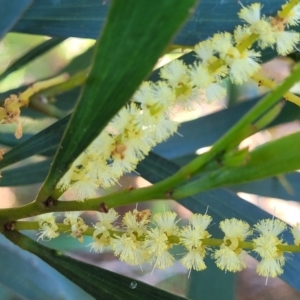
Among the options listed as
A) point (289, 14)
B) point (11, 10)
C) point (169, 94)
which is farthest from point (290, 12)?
point (11, 10)

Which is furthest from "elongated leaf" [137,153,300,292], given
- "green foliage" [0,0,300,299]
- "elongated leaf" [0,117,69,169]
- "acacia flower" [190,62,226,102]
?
"acacia flower" [190,62,226,102]

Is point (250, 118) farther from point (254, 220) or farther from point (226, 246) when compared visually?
point (254, 220)

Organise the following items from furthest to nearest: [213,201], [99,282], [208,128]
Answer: [208,128], [213,201], [99,282]

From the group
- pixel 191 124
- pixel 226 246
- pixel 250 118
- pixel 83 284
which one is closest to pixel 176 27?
pixel 250 118

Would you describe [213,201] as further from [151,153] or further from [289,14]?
[289,14]

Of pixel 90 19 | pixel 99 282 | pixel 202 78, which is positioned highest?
pixel 90 19

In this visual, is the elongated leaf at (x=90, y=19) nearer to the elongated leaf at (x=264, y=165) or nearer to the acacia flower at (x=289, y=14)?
the acacia flower at (x=289, y=14)

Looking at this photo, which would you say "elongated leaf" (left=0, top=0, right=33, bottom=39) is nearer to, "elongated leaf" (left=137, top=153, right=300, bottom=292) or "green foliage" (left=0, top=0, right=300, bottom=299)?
"green foliage" (left=0, top=0, right=300, bottom=299)
